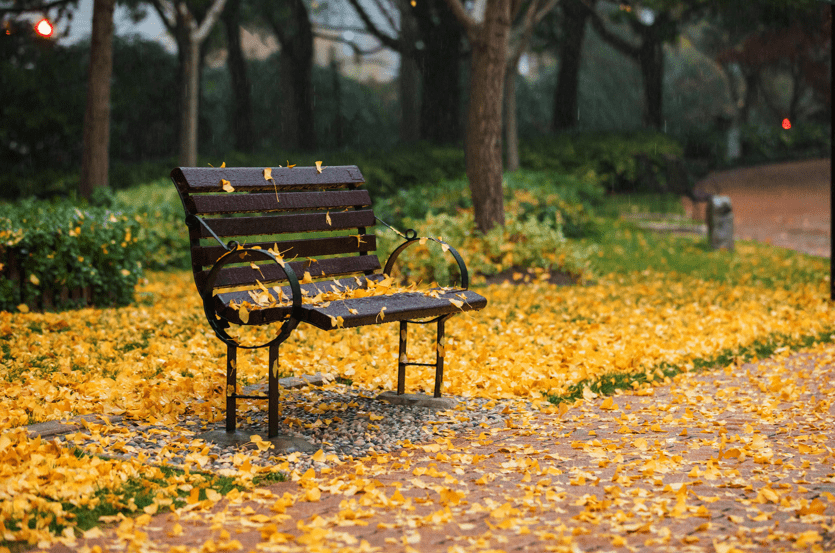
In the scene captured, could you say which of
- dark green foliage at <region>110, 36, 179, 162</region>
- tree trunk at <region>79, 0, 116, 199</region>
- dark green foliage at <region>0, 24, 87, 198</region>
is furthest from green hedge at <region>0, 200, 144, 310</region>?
dark green foliage at <region>110, 36, 179, 162</region>

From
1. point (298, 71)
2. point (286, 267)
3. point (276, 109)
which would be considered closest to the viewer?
point (286, 267)

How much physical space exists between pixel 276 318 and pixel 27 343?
2638 millimetres

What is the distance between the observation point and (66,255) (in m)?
6.74

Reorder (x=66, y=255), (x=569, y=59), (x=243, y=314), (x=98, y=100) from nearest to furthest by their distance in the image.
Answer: (x=243, y=314)
(x=66, y=255)
(x=98, y=100)
(x=569, y=59)

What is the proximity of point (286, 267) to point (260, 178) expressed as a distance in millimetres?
875

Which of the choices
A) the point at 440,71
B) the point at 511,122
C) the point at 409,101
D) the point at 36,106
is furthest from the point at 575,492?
the point at 409,101

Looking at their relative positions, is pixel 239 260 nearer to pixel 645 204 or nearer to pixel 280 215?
pixel 280 215

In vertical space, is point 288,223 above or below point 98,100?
below

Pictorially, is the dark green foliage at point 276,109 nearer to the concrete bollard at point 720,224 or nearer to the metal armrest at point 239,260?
the concrete bollard at point 720,224

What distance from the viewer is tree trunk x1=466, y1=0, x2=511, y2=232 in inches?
353

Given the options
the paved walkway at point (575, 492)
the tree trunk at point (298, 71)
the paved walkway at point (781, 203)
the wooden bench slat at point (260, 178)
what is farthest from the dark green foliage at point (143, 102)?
the paved walkway at point (575, 492)

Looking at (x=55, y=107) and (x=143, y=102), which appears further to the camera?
(x=143, y=102)

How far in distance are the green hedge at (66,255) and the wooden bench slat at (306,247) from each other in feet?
10.9

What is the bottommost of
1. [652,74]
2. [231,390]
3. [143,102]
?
[231,390]
